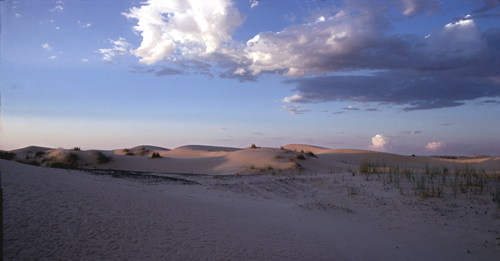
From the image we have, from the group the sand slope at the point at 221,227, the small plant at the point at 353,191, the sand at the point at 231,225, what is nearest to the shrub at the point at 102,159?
the sand at the point at 231,225

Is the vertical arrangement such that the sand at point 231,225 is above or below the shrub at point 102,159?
below

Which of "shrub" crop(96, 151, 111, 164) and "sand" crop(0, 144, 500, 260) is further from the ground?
"shrub" crop(96, 151, 111, 164)

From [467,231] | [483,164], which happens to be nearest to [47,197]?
[467,231]

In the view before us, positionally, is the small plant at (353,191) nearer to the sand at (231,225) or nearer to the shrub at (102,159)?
the sand at (231,225)

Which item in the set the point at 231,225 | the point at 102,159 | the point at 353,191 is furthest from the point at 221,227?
the point at 102,159

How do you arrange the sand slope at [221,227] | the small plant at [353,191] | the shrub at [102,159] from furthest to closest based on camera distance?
the shrub at [102,159]
the small plant at [353,191]
the sand slope at [221,227]

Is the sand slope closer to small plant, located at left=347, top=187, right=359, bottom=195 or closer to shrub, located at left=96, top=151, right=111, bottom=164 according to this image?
small plant, located at left=347, top=187, right=359, bottom=195

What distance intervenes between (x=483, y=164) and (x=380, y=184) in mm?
21176

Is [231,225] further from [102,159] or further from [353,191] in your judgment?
[102,159]

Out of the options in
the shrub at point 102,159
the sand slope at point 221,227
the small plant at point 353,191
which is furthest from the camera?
the shrub at point 102,159

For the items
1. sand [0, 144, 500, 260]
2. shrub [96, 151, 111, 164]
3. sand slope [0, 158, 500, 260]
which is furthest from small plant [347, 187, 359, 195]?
shrub [96, 151, 111, 164]

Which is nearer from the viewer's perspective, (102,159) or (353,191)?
(353,191)

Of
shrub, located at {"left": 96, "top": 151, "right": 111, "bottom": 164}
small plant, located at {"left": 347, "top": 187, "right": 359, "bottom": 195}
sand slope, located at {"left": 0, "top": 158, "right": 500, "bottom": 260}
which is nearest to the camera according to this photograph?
sand slope, located at {"left": 0, "top": 158, "right": 500, "bottom": 260}

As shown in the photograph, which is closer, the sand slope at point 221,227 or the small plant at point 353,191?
the sand slope at point 221,227
